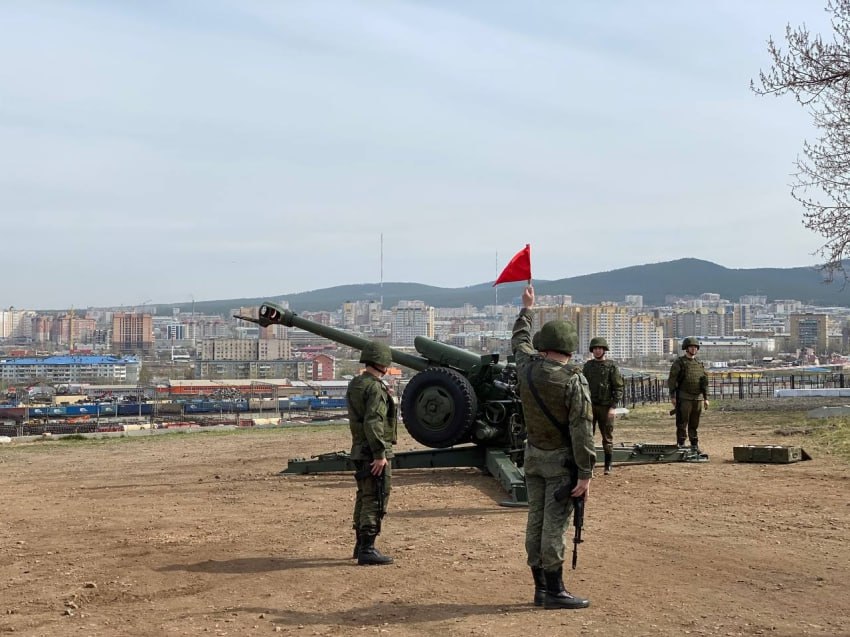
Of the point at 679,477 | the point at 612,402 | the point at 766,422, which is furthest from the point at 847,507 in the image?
the point at 766,422

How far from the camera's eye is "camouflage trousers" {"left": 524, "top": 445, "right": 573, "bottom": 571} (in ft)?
Result: 20.3

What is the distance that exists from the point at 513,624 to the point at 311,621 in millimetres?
1179

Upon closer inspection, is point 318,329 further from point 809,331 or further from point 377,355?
point 809,331

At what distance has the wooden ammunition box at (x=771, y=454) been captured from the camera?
12828 millimetres

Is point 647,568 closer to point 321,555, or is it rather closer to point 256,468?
point 321,555

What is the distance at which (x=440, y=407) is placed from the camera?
11.9 metres

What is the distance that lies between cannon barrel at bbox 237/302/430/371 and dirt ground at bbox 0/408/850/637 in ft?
4.61

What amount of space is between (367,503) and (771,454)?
7.22m

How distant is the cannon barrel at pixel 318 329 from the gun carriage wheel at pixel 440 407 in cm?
62

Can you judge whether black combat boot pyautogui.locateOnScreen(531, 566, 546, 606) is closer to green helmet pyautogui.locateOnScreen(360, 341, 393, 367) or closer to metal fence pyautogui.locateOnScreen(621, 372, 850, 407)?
green helmet pyautogui.locateOnScreen(360, 341, 393, 367)

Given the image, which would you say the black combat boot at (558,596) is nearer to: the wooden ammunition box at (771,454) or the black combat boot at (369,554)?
the black combat boot at (369,554)

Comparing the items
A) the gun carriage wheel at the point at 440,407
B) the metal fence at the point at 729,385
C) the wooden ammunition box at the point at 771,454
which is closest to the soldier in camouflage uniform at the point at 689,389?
the wooden ammunition box at the point at 771,454

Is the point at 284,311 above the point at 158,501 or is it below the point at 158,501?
above

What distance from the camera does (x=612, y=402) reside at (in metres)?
12.4
